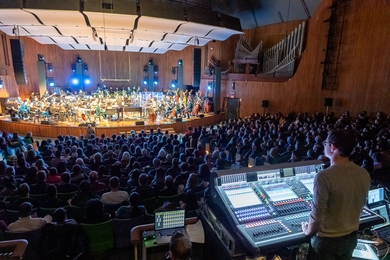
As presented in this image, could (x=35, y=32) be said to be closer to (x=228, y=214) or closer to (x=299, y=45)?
(x=299, y=45)

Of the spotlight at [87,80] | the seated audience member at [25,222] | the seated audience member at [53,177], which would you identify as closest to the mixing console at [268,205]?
the seated audience member at [25,222]

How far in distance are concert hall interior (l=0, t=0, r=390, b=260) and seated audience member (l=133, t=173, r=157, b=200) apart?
174 mm

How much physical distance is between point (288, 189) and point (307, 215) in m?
0.25

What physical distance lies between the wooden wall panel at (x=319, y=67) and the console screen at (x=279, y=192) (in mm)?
8622

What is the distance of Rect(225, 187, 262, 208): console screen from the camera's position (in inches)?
78.6

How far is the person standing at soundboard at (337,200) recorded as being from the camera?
1.69m

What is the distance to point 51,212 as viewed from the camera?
139 inches

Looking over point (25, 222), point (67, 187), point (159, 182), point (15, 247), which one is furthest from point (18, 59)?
point (15, 247)

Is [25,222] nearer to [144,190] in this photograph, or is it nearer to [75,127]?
[144,190]

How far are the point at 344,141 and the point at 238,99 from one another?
44.4ft

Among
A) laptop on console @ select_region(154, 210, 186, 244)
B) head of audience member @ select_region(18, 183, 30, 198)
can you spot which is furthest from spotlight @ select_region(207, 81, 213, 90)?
laptop on console @ select_region(154, 210, 186, 244)

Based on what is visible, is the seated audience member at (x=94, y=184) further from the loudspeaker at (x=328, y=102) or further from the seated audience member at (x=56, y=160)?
the loudspeaker at (x=328, y=102)

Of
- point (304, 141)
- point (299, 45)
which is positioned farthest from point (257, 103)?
point (304, 141)

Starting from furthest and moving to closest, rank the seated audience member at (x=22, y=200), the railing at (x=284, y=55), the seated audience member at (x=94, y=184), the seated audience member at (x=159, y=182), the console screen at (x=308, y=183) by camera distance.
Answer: the railing at (x=284, y=55)
the seated audience member at (x=94, y=184)
the seated audience member at (x=159, y=182)
the seated audience member at (x=22, y=200)
the console screen at (x=308, y=183)
